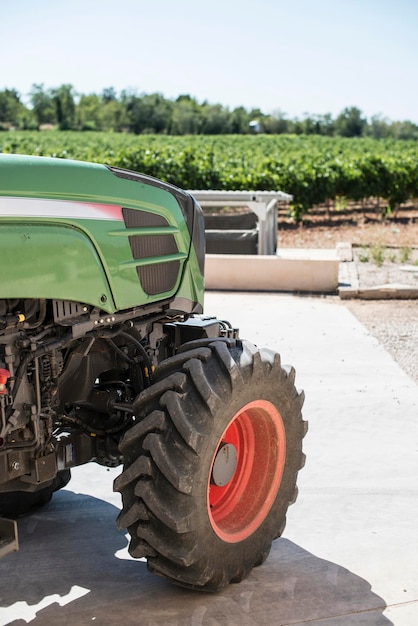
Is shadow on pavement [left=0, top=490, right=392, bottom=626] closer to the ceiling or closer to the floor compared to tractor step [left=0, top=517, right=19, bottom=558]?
closer to the floor

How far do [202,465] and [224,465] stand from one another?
0.38 metres

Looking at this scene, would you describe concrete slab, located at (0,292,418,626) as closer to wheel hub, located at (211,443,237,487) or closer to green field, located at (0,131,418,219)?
wheel hub, located at (211,443,237,487)

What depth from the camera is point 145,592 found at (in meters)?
3.58

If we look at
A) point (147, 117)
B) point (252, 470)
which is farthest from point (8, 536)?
point (147, 117)

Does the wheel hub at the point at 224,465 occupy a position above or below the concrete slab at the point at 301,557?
above

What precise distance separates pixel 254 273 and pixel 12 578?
8.88m

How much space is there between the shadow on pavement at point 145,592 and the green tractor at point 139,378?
12 cm

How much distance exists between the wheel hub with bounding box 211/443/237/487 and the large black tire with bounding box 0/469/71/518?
1.09 metres

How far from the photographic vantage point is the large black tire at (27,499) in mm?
4363

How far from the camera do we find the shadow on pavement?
11.1 ft

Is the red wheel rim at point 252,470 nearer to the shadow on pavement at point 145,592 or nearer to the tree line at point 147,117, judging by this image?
the shadow on pavement at point 145,592

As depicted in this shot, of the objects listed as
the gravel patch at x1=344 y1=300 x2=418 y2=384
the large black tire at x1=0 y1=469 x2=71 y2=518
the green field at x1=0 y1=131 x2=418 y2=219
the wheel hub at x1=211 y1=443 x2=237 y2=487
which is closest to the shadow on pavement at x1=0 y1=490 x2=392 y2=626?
the large black tire at x1=0 y1=469 x2=71 y2=518

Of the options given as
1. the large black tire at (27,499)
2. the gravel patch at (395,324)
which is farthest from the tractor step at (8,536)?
the gravel patch at (395,324)

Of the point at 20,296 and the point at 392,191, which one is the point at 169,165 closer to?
the point at 392,191
